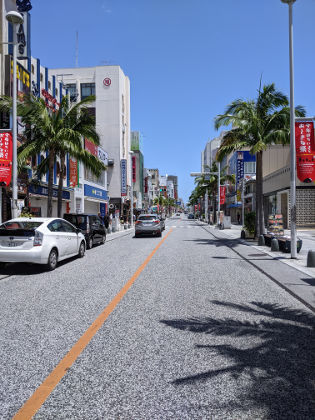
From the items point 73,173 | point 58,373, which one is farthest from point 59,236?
point 73,173

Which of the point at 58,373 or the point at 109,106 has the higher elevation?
the point at 109,106

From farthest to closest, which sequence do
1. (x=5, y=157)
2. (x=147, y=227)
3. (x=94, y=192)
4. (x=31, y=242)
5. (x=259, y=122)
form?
(x=94, y=192) → (x=147, y=227) → (x=259, y=122) → (x=5, y=157) → (x=31, y=242)

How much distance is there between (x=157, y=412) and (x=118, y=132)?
58.5m

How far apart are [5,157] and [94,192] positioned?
27.1m

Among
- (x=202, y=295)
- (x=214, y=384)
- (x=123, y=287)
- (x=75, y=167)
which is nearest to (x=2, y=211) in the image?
(x=75, y=167)

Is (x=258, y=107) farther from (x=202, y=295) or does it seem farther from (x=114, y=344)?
(x=114, y=344)

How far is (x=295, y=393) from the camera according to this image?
3113mm

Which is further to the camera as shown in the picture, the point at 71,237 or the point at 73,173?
the point at 73,173

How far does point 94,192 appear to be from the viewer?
139 feet

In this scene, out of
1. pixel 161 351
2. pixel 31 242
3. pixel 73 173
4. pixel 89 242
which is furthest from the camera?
pixel 73 173

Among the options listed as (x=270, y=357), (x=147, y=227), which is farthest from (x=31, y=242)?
(x=147, y=227)

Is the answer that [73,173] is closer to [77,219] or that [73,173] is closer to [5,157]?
[77,219]

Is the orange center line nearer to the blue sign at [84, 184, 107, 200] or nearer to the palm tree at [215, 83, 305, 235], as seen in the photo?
the palm tree at [215, 83, 305, 235]

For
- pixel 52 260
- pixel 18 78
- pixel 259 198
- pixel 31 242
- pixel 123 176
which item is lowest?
pixel 52 260
